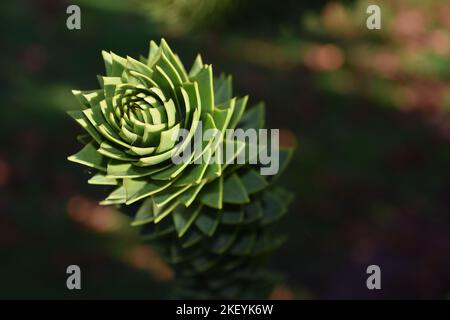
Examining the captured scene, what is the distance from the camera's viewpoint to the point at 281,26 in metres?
2.36

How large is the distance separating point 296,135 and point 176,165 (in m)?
2.27

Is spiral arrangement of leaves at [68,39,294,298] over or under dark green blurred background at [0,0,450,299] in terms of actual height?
under

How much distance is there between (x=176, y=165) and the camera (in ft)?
4.25

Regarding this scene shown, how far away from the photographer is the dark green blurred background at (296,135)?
2.76 m

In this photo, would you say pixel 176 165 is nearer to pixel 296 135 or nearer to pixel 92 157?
pixel 92 157

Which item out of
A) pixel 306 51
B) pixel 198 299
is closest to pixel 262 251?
pixel 198 299

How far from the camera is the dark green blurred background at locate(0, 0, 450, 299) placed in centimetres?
276

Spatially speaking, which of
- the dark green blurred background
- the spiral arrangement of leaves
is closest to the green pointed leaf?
the spiral arrangement of leaves

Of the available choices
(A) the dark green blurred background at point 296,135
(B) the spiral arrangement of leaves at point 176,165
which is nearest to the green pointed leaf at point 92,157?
(B) the spiral arrangement of leaves at point 176,165

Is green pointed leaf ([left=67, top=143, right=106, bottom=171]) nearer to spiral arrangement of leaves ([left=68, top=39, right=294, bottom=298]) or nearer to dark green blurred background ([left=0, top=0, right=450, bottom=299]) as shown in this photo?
spiral arrangement of leaves ([left=68, top=39, right=294, bottom=298])

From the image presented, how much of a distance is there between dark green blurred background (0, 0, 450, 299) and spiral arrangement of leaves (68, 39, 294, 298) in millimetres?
872

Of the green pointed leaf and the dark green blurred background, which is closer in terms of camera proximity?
the green pointed leaf

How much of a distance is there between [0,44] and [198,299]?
2780 mm

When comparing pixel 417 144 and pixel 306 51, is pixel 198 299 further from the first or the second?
pixel 306 51
